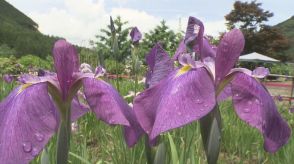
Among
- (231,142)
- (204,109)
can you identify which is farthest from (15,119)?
(231,142)

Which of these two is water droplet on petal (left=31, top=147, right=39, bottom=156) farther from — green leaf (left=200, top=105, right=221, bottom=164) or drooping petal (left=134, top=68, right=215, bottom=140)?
green leaf (left=200, top=105, right=221, bottom=164)

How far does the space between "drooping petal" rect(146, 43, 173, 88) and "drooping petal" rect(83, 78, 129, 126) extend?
15 centimetres

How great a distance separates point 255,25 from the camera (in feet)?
123

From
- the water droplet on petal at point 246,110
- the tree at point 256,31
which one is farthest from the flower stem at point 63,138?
the tree at point 256,31

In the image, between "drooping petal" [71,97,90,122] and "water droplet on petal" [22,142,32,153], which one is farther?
"drooping petal" [71,97,90,122]

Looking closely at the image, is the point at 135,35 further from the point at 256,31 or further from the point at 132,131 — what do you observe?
the point at 256,31

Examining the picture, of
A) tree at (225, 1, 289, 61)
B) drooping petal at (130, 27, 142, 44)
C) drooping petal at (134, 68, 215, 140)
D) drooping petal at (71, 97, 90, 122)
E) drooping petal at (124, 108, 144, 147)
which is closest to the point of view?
drooping petal at (134, 68, 215, 140)

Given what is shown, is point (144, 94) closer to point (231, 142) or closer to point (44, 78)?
point (44, 78)

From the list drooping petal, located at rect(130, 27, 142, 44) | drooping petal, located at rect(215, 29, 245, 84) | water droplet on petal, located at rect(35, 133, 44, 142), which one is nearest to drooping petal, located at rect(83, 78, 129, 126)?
water droplet on petal, located at rect(35, 133, 44, 142)

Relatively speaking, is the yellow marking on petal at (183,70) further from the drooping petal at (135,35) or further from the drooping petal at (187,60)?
the drooping petal at (135,35)

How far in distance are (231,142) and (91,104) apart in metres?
3.15

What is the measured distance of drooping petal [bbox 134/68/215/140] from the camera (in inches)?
31.7

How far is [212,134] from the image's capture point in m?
0.93

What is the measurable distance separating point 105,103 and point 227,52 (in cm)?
34
